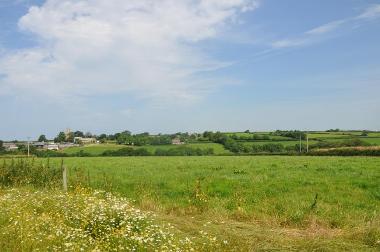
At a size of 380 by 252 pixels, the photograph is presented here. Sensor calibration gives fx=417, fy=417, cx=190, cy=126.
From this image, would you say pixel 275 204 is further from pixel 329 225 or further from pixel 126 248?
pixel 126 248

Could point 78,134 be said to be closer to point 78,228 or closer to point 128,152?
point 128,152

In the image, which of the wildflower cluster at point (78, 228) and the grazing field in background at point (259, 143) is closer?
the wildflower cluster at point (78, 228)

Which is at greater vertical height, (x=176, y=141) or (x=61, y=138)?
(x=61, y=138)

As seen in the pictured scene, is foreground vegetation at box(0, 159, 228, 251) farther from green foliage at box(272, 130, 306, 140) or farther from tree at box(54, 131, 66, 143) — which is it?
tree at box(54, 131, 66, 143)

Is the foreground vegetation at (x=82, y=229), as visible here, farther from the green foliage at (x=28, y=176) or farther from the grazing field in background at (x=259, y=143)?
the grazing field in background at (x=259, y=143)

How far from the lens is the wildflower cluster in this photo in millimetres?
7836

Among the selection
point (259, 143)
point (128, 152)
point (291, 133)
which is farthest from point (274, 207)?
point (291, 133)

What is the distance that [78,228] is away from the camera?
30.5 ft

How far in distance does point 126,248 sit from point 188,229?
2.59 m

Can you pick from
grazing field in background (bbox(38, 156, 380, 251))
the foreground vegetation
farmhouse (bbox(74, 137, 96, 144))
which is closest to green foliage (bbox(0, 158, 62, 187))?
grazing field in background (bbox(38, 156, 380, 251))

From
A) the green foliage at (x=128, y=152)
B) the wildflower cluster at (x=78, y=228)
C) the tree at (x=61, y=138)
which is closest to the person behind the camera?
the wildflower cluster at (x=78, y=228)

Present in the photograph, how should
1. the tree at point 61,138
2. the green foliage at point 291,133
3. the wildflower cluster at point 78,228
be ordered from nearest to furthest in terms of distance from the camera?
the wildflower cluster at point 78,228 < the green foliage at point 291,133 < the tree at point 61,138

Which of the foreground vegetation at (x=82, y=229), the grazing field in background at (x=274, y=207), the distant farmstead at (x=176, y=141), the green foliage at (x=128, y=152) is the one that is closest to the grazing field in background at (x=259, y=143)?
the green foliage at (x=128, y=152)

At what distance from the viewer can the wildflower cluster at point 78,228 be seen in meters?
7.84
